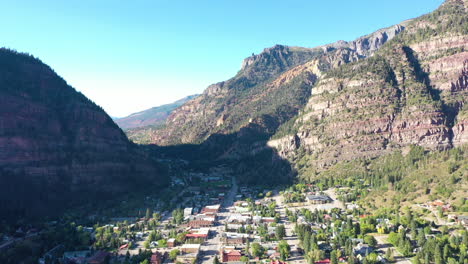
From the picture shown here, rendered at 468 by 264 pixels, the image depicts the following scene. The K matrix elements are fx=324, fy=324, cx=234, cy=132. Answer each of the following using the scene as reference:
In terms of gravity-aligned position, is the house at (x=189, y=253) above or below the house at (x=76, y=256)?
below

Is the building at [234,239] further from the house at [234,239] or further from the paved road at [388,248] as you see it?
the paved road at [388,248]

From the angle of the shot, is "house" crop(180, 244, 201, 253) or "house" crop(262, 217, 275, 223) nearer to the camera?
"house" crop(180, 244, 201, 253)

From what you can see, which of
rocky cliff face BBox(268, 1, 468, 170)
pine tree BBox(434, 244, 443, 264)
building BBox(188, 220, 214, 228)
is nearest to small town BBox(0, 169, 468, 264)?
building BBox(188, 220, 214, 228)

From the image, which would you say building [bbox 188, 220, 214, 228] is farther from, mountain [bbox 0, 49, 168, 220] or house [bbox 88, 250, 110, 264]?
mountain [bbox 0, 49, 168, 220]

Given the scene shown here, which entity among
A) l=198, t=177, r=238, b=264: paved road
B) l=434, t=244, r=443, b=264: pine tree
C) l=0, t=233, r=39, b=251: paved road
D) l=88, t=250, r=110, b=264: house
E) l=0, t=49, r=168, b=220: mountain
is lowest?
l=434, t=244, r=443, b=264: pine tree

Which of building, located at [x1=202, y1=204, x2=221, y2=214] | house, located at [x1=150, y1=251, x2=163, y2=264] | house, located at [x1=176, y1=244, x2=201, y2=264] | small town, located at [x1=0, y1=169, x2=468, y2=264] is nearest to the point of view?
small town, located at [x1=0, y1=169, x2=468, y2=264]

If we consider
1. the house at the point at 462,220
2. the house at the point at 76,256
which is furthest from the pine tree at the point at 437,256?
the house at the point at 76,256
